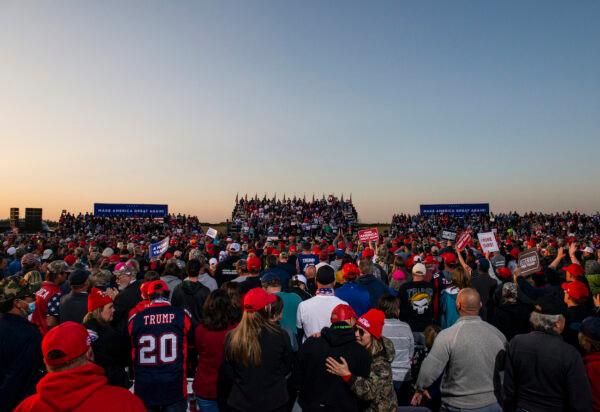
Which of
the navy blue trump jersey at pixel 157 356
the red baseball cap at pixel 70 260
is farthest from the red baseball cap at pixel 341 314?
the red baseball cap at pixel 70 260

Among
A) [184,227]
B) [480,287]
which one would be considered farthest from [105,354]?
[184,227]

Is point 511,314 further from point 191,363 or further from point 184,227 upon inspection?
point 184,227

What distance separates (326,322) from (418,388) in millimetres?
1652

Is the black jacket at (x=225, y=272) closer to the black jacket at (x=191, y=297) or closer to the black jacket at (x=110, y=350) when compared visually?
the black jacket at (x=191, y=297)

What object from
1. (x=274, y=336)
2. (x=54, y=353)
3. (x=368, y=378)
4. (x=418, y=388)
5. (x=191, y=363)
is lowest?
(x=191, y=363)

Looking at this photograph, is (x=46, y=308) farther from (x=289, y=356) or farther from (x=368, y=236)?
(x=368, y=236)

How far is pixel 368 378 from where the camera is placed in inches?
138

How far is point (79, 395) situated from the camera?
6.98 ft

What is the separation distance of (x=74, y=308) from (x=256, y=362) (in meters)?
3.55

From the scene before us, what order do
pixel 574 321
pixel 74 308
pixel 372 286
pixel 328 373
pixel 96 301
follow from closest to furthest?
pixel 328 373, pixel 96 301, pixel 574 321, pixel 74 308, pixel 372 286

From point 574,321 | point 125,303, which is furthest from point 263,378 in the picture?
point 574,321

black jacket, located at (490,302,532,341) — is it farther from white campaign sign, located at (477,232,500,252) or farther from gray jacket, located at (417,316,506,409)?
white campaign sign, located at (477,232,500,252)

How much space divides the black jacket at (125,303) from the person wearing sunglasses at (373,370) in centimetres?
365

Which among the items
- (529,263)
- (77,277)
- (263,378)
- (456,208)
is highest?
(456,208)
